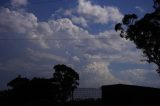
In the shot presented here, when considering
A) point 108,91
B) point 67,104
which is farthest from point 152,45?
point 67,104

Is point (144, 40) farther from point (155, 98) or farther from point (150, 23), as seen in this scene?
point (155, 98)

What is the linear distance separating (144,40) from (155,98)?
7.93 metres

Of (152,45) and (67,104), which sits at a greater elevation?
(152,45)

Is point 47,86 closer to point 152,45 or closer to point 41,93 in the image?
point 41,93

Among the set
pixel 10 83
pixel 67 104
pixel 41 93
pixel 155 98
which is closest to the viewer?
pixel 67 104

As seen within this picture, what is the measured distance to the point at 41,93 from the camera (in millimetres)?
54125

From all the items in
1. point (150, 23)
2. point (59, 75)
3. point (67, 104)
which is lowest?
point (67, 104)

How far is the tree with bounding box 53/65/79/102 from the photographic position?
194ft

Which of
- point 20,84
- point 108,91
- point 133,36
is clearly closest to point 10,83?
point 20,84

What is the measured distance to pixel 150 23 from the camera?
44.1m

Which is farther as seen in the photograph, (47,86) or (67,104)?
(47,86)

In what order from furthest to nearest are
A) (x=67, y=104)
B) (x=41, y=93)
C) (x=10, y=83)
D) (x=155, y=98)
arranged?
(x=10, y=83), (x=41, y=93), (x=155, y=98), (x=67, y=104)

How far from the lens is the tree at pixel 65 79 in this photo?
194 feet

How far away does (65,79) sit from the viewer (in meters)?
62.5
